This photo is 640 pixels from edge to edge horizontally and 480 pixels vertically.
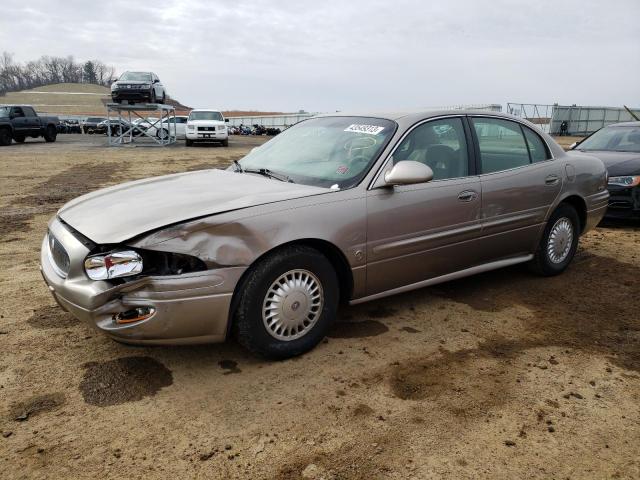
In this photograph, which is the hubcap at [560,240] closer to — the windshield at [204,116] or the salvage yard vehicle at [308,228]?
the salvage yard vehicle at [308,228]

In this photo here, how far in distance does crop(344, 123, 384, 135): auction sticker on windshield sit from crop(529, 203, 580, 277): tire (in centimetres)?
193

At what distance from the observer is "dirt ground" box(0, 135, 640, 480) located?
2248 millimetres

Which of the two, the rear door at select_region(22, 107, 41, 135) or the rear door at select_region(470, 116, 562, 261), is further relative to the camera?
the rear door at select_region(22, 107, 41, 135)

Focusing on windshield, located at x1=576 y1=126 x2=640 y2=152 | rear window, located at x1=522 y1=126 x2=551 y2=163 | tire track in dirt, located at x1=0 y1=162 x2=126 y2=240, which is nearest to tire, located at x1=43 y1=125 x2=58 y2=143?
tire track in dirt, located at x1=0 y1=162 x2=126 y2=240

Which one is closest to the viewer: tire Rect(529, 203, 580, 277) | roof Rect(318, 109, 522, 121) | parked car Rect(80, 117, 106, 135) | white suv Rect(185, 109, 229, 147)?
roof Rect(318, 109, 522, 121)

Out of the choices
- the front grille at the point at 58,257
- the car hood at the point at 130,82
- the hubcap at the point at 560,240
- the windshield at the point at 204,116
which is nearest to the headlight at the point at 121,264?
the front grille at the point at 58,257

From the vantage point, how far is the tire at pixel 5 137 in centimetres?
2268

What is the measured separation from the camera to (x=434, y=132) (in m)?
3.84

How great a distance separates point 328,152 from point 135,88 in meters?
20.9

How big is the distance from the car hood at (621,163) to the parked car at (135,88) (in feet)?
64.2

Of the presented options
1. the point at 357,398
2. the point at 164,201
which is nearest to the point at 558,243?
the point at 357,398

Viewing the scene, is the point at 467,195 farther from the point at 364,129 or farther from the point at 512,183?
the point at 364,129

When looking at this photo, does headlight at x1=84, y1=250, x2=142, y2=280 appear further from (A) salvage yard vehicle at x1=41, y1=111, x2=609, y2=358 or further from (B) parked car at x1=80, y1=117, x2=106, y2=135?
(B) parked car at x1=80, y1=117, x2=106, y2=135

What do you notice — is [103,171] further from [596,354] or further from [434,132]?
[596,354]
